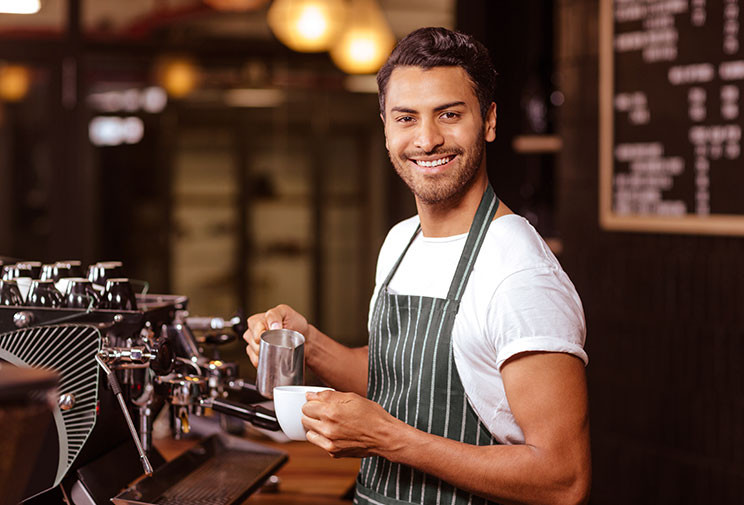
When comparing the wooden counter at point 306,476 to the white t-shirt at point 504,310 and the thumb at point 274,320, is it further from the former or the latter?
the white t-shirt at point 504,310

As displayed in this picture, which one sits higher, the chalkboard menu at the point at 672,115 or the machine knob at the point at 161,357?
the chalkboard menu at the point at 672,115

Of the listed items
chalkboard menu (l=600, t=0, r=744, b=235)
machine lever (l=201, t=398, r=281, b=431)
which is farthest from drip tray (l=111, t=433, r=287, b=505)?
chalkboard menu (l=600, t=0, r=744, b=235)

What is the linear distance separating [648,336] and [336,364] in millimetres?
1660

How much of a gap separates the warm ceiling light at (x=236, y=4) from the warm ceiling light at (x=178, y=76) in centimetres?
33

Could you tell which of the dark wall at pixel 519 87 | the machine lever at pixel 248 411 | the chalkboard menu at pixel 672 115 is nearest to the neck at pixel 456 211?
the machine lever at pixel 248 411

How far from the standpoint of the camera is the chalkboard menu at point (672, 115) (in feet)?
8.79

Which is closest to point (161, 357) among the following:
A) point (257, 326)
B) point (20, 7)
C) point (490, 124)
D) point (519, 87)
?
point (257, 326)

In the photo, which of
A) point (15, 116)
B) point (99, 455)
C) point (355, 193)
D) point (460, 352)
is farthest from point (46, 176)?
point (460, 352)

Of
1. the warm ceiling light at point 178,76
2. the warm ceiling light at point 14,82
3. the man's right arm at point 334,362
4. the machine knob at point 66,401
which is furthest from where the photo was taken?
the warm ceiling light at point 178,76

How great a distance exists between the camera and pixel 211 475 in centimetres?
164

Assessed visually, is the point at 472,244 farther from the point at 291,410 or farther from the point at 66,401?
the point at 66,401

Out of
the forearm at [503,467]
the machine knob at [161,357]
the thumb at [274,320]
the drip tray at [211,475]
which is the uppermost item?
the thumb at [274,320]

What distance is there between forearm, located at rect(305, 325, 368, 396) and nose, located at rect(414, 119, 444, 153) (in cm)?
47

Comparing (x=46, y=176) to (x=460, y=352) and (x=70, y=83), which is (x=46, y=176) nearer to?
(x=70, y=83)
